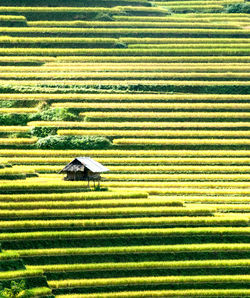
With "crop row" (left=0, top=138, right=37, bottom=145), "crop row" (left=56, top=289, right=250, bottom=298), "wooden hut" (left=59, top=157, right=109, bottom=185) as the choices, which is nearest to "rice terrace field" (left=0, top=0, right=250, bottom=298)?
"crop row" (left=56, top=289, right=250, bottom=298)

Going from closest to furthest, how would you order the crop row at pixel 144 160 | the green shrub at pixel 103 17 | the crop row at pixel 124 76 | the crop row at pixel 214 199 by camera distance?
1. the crop row at pixel 214 199
2. the crop row at pixel 144 160
3. the crop row at pixel 124 76
4. the green shrub at pixel 103 17

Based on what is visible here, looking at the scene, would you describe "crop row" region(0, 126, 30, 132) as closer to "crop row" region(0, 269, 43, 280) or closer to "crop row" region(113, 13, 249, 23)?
"crop row" region(0, 269, 43, 280)

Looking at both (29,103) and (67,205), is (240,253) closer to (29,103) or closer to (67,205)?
(67,205)

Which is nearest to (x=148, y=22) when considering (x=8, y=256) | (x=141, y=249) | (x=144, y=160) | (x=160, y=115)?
(x=160, y=115)

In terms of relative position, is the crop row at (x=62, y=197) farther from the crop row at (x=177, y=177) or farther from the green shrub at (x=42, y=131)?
the green shrub at (x=42, y=131)

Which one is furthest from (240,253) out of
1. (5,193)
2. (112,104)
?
(112,104)

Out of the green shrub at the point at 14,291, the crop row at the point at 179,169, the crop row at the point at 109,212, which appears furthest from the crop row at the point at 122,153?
the green shrub at the point at 14,291

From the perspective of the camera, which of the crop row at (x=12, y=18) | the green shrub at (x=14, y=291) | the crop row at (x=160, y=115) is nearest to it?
the green shrub at (x=14, y=291)
